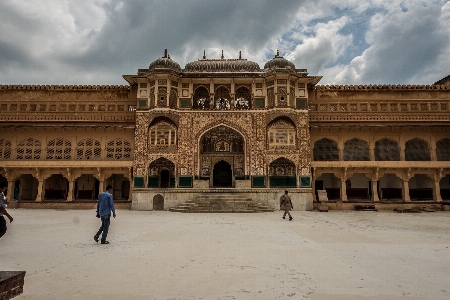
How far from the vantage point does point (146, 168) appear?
68.3 ft

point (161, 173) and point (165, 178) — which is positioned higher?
point (161, 173)

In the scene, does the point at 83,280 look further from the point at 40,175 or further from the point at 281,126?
the point at 40,175

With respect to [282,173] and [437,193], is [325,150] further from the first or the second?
[437,193]

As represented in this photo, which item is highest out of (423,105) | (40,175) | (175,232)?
(423,105)

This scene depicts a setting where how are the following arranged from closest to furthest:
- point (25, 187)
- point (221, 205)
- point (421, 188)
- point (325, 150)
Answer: point (221, 205) → point (325, 150) → point (25, 187) → point (421, 188)

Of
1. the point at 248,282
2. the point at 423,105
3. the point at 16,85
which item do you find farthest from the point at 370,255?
the point at 16,85

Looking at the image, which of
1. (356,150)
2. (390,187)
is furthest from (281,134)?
(390,187)

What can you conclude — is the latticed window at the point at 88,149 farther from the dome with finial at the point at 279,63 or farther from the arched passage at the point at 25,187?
the dome with finial at the point at 279,63

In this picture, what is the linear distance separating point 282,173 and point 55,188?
1860cm

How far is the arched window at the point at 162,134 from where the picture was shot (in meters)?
21.2

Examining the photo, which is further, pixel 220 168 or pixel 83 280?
pixel 220 168

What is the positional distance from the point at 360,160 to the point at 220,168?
10.6 m

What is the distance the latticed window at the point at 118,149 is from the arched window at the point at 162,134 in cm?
251

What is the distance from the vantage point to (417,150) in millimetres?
22438
